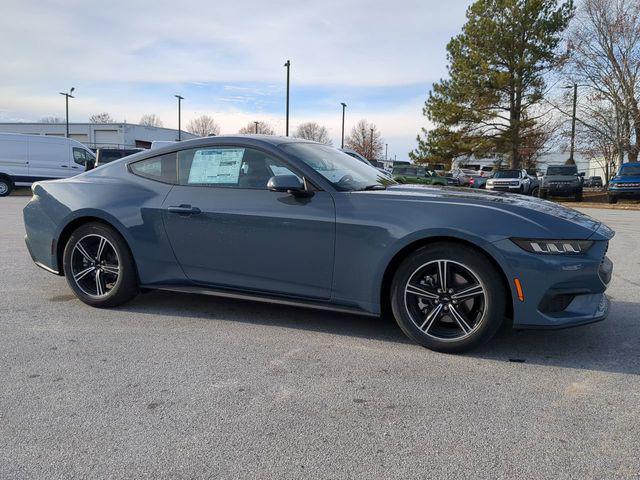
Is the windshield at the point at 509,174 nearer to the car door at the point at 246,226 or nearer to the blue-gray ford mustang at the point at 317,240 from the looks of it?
the blue-gray ford mustang at the point at 317,240

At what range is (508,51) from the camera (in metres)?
30.5

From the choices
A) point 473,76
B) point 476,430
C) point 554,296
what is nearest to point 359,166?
point 554,296

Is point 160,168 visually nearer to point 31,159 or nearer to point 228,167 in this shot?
point 228,167

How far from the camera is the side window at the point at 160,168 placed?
14.2ft

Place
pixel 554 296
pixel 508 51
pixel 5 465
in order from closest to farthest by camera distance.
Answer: pixel 5 465 → pixel 554 296 → pixel 508 51

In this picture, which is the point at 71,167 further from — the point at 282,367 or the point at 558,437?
the point at 558,437

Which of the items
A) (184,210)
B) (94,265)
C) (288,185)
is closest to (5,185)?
(94,265)

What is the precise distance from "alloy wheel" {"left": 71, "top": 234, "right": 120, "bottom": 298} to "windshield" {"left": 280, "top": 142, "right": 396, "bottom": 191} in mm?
1791

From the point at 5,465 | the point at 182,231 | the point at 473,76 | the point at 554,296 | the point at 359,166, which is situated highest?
the point at 473,76

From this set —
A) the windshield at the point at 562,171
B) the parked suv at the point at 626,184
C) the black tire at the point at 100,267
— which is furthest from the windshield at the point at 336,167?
the windshield at the point at 562,171

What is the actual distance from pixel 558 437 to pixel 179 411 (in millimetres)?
1865

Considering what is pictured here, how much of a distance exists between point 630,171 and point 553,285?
22253mm

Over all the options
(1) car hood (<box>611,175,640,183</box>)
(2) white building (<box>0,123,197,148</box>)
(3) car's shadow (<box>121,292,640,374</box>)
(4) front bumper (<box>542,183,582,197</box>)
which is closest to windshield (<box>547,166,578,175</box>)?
(4) front bumper (<box>542,183,582,197</box>)

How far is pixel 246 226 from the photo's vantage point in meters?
3.91
